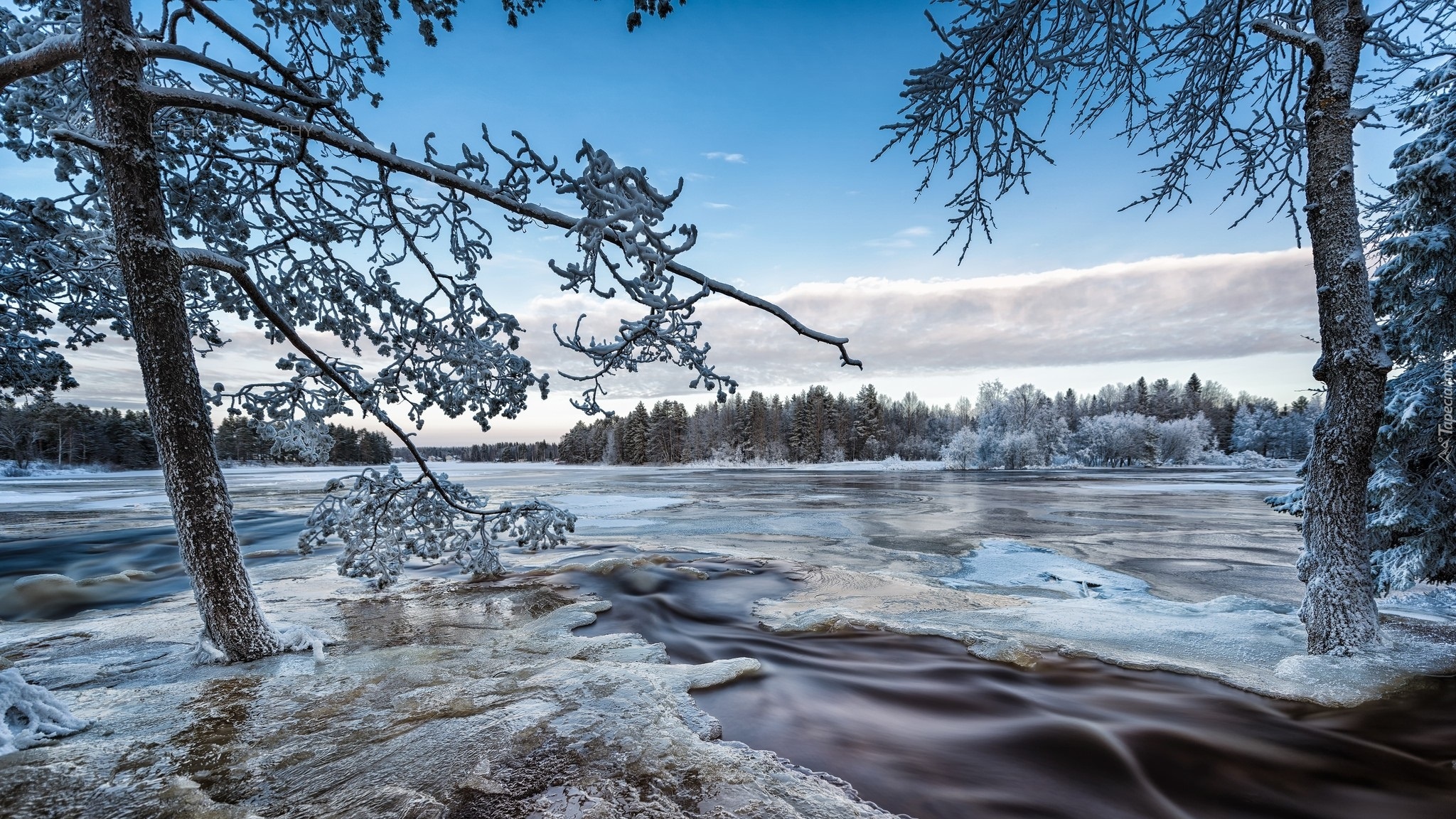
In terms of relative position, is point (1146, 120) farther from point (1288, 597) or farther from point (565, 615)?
point (565, 615)

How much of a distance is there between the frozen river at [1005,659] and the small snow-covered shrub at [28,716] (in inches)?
36.5

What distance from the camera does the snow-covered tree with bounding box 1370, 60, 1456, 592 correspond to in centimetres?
482

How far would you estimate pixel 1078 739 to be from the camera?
10.7ft

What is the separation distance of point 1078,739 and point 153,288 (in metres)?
6.11

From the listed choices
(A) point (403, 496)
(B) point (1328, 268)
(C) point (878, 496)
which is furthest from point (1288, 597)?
(C) point (878, 496)

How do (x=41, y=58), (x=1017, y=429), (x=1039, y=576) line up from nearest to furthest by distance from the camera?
(x=41, y=58) → (x=1039, y=576) → (x=1017, y=429)

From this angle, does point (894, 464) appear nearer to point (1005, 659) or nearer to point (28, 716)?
point (1005, 659)

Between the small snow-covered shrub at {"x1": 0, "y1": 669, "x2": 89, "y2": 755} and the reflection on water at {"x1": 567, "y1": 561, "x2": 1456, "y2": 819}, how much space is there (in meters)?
3.28

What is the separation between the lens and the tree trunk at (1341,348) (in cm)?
372

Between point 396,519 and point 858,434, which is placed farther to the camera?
point 858,434

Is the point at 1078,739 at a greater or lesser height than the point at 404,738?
lesser

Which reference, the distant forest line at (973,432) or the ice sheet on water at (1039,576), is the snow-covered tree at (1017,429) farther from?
the ice sheet on water at (1039,576)

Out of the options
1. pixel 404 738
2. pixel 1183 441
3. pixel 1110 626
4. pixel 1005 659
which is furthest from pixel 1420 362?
pixel 1183 441

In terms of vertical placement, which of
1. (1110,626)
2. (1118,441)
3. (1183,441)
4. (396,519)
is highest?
(396,519)
